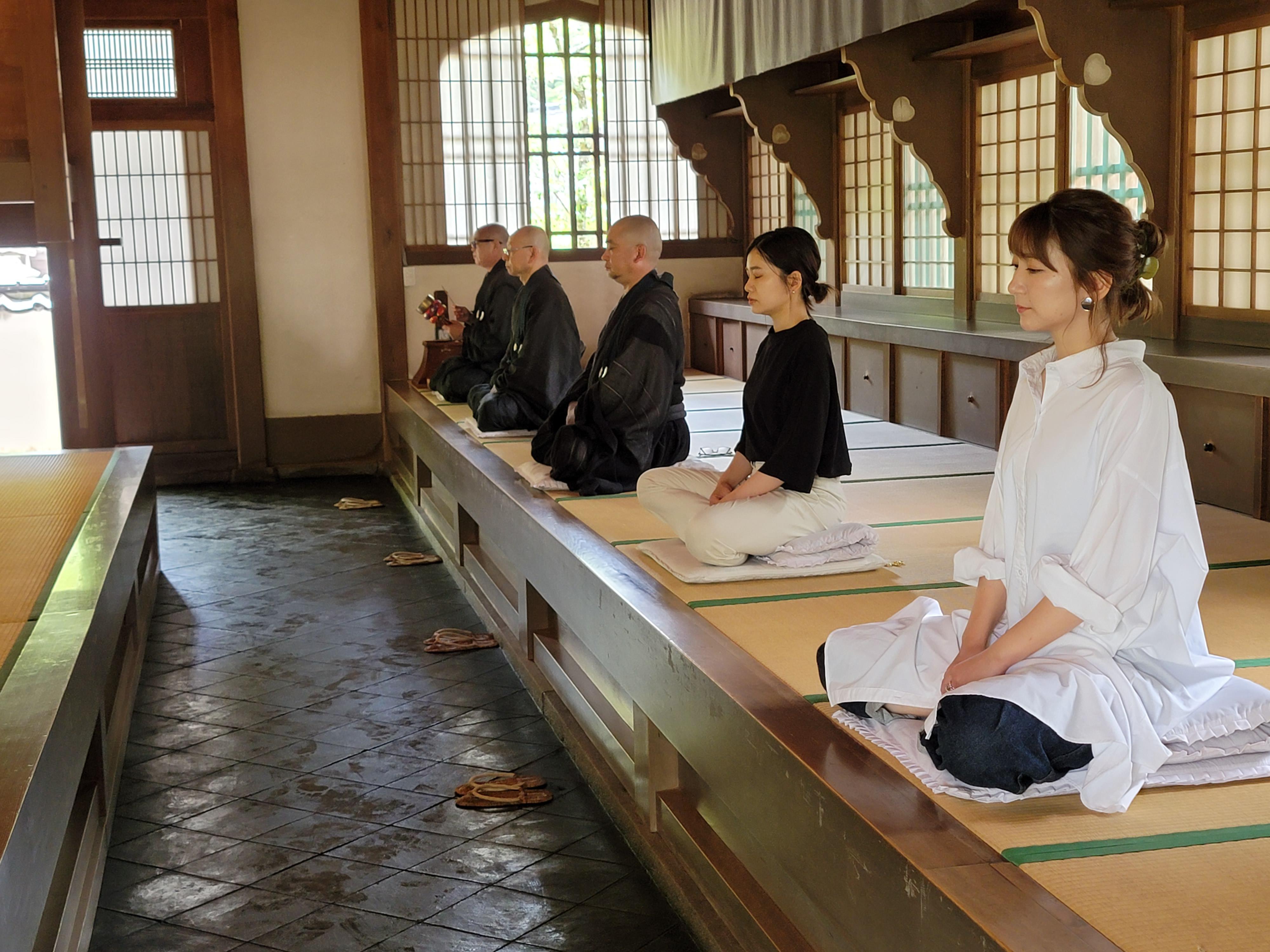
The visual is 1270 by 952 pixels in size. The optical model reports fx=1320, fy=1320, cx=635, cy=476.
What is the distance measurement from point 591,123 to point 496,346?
2.00 m

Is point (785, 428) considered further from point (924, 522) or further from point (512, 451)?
point (512, 451)

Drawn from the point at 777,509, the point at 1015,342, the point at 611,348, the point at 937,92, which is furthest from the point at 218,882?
the point at 937,92

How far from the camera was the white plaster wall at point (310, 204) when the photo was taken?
731 centimetres

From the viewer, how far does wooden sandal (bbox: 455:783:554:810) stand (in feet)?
10.0

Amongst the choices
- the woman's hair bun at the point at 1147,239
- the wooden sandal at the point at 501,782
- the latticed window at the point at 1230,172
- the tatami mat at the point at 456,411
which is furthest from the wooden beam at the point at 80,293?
the woman's hair bun at the point at 1147,239

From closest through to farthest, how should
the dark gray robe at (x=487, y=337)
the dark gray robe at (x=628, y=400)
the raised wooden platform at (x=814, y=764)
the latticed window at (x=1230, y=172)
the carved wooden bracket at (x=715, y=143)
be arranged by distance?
1. the raised wooden platform at (x=814, y=764)
2. the latticed window at (x=1230, y=172)
3. the dark gray robe at (x=628, y=400)
4. the dark gray robe at (x=487, y=337)
5. the carved wooden bracket at (x=715, y=143)

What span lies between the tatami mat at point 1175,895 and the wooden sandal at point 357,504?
560 cm

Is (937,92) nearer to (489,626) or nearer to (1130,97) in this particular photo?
(1130,97)

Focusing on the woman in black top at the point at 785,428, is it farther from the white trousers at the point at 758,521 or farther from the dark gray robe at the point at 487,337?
the dark gray robe at the point at 487,337

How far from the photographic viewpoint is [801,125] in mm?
6566

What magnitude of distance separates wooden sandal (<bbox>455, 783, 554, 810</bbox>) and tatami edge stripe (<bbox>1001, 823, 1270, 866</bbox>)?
1668mm

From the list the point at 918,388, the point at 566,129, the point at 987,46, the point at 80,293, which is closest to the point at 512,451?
the point at 918,388

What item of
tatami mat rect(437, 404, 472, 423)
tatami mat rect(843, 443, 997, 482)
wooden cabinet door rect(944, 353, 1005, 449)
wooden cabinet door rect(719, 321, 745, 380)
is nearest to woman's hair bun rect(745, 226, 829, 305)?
tatami mat rect(843, 443, 997, 482)

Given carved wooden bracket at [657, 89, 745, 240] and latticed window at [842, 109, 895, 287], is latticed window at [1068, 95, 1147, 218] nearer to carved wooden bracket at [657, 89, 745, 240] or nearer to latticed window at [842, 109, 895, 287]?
latticed window at [842, 109, 895, 287]
